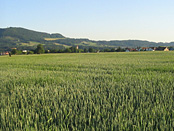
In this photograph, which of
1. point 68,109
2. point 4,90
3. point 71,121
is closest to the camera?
point 71,121

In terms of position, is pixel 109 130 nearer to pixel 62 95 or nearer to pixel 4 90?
pixel 62 95

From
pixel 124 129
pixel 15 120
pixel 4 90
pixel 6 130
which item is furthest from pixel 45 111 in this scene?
pixel 4 90

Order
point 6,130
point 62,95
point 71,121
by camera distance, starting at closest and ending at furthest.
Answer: point 6,130
point 71,121
point 62,95

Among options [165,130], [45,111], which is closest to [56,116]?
[45,111]

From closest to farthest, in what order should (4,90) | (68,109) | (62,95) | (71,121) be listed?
1. (71,121)
2. (68,109)
3. (62,95)
4. (4,90)

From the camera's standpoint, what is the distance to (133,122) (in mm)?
2605

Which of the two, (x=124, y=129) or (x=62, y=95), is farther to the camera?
(x=62, y=95)

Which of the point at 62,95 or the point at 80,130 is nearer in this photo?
the point at 80,130

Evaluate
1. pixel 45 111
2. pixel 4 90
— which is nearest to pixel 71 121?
pixel 45 111

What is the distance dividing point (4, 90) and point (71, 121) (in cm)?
337

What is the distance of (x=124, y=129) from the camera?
2.31 m

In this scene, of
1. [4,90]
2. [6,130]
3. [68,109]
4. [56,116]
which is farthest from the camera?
[4,90]

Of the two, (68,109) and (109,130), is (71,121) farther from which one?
(109,130)

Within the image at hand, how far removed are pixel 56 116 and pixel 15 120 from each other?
67 centimetres
